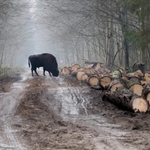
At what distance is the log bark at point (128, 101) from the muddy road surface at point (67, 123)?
18 centimetres

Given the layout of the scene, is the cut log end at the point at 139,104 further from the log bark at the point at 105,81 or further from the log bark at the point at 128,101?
the log bark at the point at 105,81

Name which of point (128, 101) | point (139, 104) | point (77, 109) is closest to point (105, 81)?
point (77, 109)

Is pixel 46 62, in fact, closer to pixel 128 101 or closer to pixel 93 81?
pixel 93 81

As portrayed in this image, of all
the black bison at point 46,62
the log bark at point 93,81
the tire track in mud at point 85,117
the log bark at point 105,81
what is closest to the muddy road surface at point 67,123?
the tire track in mud at point 85,117

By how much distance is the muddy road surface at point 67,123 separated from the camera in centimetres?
579

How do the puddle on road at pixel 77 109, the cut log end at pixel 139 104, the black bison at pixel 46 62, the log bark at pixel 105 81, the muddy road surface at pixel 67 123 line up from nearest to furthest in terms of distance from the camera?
the muddy road surface at pixel 67 123
the puddle on road at pixel 77 109
the cut log end at pixel 139 104
the log bark at pixel 105 81
the black bison at pixel 46 62

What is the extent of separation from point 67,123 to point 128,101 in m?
2.12

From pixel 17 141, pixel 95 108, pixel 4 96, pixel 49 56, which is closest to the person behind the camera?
pixel 17 141

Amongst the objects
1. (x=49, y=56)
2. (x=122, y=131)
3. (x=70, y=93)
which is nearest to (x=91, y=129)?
(x=122, y=131)

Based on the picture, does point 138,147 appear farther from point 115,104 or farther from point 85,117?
point 115,104

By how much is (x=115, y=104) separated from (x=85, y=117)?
5.60 feet

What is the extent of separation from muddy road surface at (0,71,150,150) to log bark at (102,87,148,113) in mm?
176

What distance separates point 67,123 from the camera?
25.1ft

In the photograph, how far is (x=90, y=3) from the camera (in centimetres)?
2031
